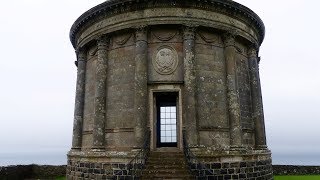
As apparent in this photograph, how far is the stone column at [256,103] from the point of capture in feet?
53.4

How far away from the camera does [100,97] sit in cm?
1510

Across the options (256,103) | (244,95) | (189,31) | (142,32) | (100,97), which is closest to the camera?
(189,31)

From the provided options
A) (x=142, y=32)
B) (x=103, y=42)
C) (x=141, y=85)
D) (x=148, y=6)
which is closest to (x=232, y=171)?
(x=141, y=85)

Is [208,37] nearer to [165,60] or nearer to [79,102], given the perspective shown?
[165,60]

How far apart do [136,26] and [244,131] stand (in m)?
7.28

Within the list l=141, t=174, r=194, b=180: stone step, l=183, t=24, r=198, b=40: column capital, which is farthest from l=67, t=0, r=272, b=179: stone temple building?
l=141, t=174, r=194, b=180: stone step

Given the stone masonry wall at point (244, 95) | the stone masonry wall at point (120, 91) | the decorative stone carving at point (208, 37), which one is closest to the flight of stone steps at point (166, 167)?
the stone masonry wall at point (120, 91)

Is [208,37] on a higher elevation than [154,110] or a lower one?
higher

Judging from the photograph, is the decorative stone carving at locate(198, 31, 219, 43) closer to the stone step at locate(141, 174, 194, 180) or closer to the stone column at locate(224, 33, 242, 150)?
the stone column at locate(224, 33, 242, 150)

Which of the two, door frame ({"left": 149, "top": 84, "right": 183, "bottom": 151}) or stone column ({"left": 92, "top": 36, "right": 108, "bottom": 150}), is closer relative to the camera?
door frame ({"left": 149, "top": 84, "right": 183, "bottom": 151})

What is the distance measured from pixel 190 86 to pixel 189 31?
258cm

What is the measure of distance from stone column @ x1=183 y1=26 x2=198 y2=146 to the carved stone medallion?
0.58m

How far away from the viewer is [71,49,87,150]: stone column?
16625 millimetres

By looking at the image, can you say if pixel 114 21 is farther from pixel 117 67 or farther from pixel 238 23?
pixel 238 23
